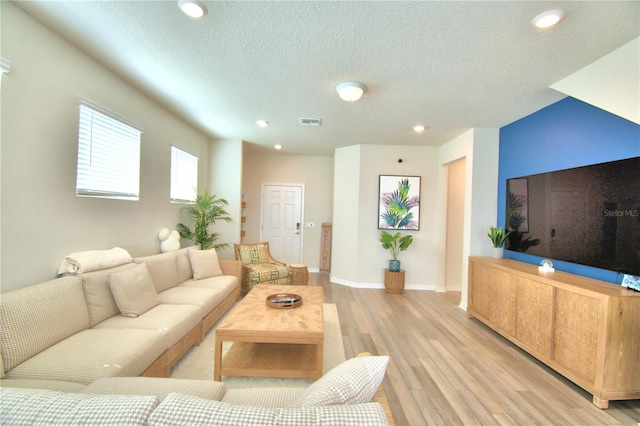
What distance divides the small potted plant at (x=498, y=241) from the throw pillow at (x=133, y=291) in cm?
389

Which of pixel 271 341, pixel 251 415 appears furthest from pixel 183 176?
pixel 251 415

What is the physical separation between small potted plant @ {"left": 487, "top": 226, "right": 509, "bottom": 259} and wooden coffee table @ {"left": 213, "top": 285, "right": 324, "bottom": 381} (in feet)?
8.11

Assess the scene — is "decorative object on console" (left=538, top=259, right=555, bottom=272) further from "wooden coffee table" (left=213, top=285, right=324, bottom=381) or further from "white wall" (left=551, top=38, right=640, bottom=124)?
"wooden coffee table" (left=213, top=285, right=324, bottom=381)

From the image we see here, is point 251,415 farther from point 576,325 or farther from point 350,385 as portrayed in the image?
point 576,325

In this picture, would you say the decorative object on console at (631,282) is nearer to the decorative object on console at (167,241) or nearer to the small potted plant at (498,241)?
the small potted plant at (498,241)

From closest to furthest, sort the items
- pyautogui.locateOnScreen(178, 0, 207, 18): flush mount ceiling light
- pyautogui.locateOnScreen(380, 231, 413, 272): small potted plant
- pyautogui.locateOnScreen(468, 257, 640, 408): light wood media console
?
1. pyautogui.locateOnScreen(178, 0, 207, 18): flush mount ceiling light
2. pyautogui.locateOnScreen(468, 257, 640, 408): light wood media console
3. pyautogui.locateOnScreen(380, 231, 413, 272): small potted plant

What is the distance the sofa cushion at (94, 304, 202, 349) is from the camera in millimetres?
1891

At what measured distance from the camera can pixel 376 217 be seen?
4.74 m

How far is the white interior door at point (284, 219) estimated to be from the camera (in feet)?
19.4

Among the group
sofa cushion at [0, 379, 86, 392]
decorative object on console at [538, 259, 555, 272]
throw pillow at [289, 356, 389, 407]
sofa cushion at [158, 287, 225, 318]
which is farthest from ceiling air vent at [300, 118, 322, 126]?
sofa cushion at [0, 379, 86, 392]

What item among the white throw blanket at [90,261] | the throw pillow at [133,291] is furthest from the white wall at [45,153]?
the throw pillow at [133,291]

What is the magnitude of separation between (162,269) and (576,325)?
3.80 metres

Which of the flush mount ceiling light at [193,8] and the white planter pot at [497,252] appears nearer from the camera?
the flush mount ceiling light at [193,8]

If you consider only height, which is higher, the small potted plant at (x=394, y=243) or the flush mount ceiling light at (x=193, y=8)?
the flush mount ceiling light at (x=193, y=8)
